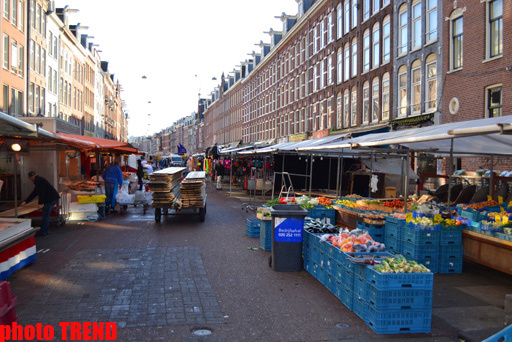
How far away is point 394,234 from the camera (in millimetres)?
8656

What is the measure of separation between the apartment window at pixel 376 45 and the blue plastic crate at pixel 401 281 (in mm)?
23449

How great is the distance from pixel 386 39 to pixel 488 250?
20639 millimetres

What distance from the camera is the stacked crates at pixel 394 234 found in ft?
27.7

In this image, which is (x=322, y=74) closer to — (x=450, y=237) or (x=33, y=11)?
(x=33, y=11)

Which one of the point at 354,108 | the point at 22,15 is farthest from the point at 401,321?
the point at 22,15

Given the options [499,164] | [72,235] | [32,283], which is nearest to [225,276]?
[32,283]

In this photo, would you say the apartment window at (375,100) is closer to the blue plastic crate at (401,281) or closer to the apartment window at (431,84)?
the apartment window at (431,84)

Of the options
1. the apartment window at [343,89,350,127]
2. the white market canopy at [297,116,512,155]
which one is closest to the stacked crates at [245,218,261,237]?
the white market canopy at [297,116,512,155]

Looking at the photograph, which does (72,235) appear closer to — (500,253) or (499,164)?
(500,253)

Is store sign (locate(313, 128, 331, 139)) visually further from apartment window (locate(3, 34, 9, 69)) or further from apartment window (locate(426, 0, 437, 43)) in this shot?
apartment window (locate(3, 34, 9, 69))

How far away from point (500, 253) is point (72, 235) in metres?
9.61

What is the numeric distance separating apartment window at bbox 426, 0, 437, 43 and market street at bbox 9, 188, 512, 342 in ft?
51.6

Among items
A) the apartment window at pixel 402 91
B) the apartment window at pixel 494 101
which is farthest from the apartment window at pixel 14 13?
the apartment window at pixel 494 101

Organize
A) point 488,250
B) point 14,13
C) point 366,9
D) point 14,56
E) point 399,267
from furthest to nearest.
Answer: point 14,13 → point 14,56 → point 366,9 → point 488,250 → point 399,267
